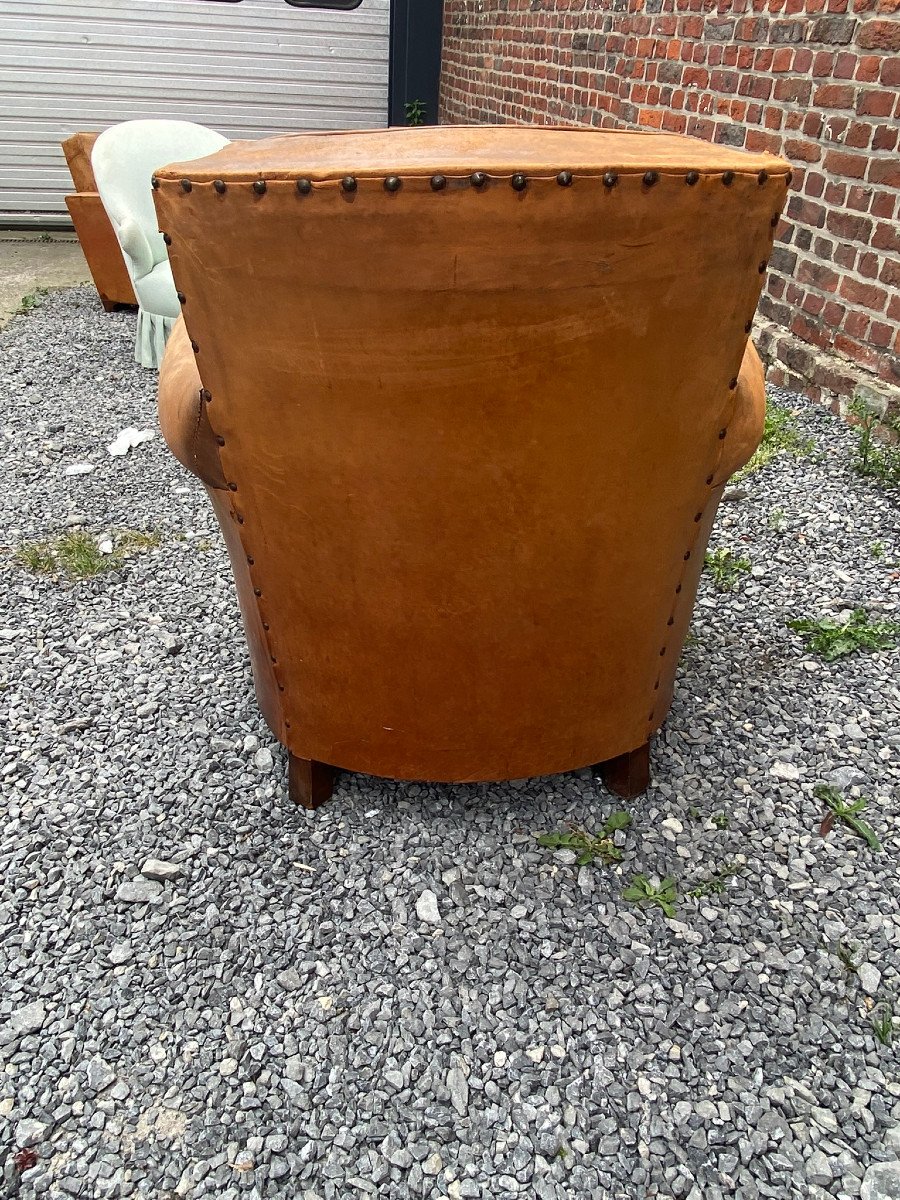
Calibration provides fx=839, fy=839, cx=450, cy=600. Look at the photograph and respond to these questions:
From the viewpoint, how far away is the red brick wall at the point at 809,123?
9.75 ft

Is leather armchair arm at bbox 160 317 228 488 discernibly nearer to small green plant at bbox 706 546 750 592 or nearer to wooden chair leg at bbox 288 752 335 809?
wooden chair leg at bbox 288 752 335 809

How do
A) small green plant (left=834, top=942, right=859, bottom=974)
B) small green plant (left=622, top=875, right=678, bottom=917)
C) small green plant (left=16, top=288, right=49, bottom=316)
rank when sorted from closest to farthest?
small green plant (left=834, top=942, right=859, bottom=974) < small green plant (left=622, top=875, right=678, bottom=917) < small green plant (left=16, top=288, right=49, bottom=316)

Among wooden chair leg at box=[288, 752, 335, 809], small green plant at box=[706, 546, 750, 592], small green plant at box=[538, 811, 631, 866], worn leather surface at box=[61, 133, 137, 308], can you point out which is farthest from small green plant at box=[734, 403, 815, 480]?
worn leather surface at box=[61, 133, 137, 308]

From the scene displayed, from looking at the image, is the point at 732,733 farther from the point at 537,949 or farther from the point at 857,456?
the point at 857,456

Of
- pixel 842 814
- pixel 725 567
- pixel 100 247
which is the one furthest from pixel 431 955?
pixel 100 247

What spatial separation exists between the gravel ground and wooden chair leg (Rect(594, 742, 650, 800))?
0.03 metres

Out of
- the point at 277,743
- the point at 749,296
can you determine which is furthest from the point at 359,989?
the point at 749,296

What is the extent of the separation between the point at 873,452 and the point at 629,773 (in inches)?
77.5

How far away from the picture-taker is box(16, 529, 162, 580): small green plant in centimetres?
272

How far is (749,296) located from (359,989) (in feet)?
4.22

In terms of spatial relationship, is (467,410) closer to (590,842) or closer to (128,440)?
(590,842)

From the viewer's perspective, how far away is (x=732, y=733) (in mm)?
1981

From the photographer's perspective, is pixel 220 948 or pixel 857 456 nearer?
pixel 220 948

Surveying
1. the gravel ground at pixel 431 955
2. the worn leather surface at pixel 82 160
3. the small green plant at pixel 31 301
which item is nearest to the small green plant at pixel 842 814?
the gravel ground at pixel 431 955
